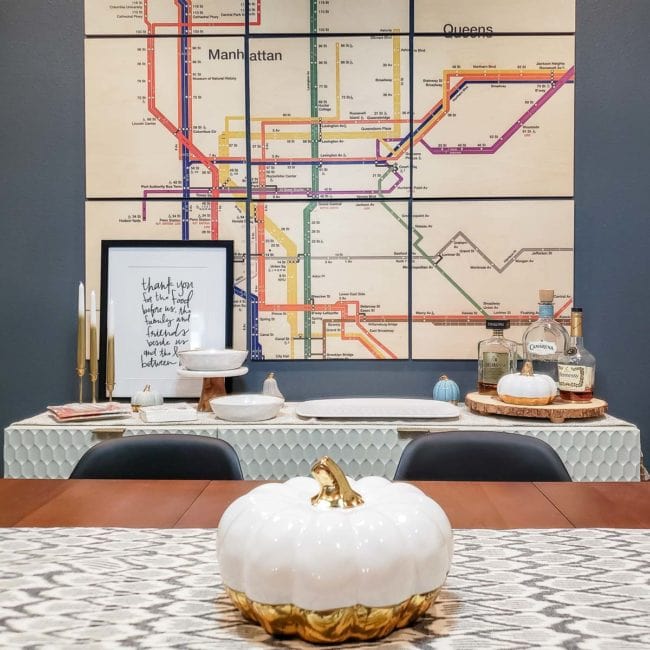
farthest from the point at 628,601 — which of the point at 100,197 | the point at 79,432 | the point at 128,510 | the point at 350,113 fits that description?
the point at 100,197

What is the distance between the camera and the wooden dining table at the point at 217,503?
104cm

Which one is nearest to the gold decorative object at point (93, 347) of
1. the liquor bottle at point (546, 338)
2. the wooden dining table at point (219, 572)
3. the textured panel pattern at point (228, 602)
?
the wooden dining table at point (219, 572)

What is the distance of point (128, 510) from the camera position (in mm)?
1107

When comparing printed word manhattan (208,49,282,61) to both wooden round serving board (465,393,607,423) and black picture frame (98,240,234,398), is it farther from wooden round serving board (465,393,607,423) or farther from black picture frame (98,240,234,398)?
wooden round serving board (465,393,607,423)

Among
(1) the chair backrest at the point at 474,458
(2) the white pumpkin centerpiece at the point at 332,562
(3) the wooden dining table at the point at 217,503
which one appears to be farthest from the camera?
(1) the chair backrest at the point at 474,458

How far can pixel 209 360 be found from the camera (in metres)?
2.21

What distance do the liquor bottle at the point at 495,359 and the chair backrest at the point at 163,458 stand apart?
1.09 m

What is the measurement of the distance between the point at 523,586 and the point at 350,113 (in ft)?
6.64

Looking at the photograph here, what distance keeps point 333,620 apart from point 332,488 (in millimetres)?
125

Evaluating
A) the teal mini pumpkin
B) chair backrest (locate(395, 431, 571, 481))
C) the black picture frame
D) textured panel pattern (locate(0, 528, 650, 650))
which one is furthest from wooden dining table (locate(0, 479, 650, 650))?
the black picture frame

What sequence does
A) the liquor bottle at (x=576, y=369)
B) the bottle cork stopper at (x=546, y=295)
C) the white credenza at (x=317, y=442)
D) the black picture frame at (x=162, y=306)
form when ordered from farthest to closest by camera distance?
the black picture frame at (x=162, y=306) < the bottle cork stopper at (x=546, y=295) < the liquor bottle at (x=576, y=369) < the white credenza at (x=317, y=442)

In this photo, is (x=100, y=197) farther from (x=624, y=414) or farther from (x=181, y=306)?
(x=624, y=414)

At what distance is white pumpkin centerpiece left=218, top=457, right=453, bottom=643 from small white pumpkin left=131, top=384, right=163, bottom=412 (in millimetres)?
1666

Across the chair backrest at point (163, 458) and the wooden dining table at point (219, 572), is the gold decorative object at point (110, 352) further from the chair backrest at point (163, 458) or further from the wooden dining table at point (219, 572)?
the wooden dining table at point (219, 572)
